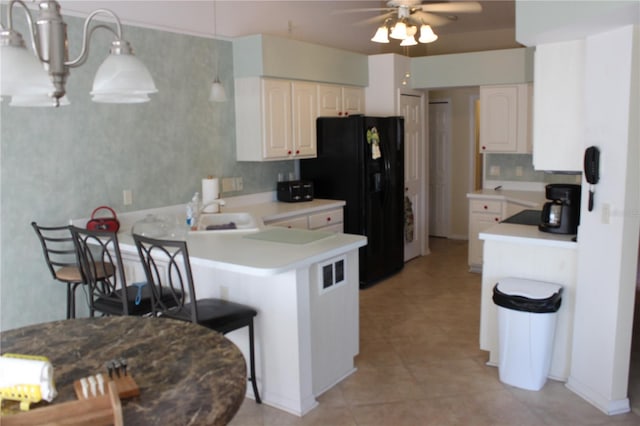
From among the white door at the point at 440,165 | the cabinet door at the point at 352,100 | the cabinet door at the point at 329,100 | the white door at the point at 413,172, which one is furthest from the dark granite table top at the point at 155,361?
the white door at the point at 440,165

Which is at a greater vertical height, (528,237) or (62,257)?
(528,237)

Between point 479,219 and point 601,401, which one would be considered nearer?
point 601,401

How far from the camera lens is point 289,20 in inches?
209

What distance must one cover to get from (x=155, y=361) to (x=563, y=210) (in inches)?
104

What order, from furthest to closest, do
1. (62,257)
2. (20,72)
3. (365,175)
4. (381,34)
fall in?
(365,175) < (381,34) < (62,257) < (20,72)

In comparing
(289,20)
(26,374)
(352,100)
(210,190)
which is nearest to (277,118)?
(210,190)

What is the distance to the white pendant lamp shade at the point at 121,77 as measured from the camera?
5.55ft

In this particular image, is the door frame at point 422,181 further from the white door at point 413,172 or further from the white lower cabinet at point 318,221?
the white lower cabinet at point 318,221

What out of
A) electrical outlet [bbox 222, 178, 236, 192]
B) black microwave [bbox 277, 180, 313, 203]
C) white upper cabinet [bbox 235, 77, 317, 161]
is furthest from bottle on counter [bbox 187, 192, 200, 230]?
black microwave [bbox 277, 180, 313, 203]

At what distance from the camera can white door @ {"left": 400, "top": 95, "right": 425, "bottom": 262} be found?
243 inches

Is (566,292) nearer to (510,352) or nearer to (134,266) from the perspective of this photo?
(510,352)

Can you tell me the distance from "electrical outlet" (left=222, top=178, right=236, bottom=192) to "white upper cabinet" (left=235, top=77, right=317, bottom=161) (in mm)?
204

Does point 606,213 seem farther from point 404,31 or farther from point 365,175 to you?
point 365,175

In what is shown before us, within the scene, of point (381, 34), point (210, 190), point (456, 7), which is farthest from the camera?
point (210, 190)
